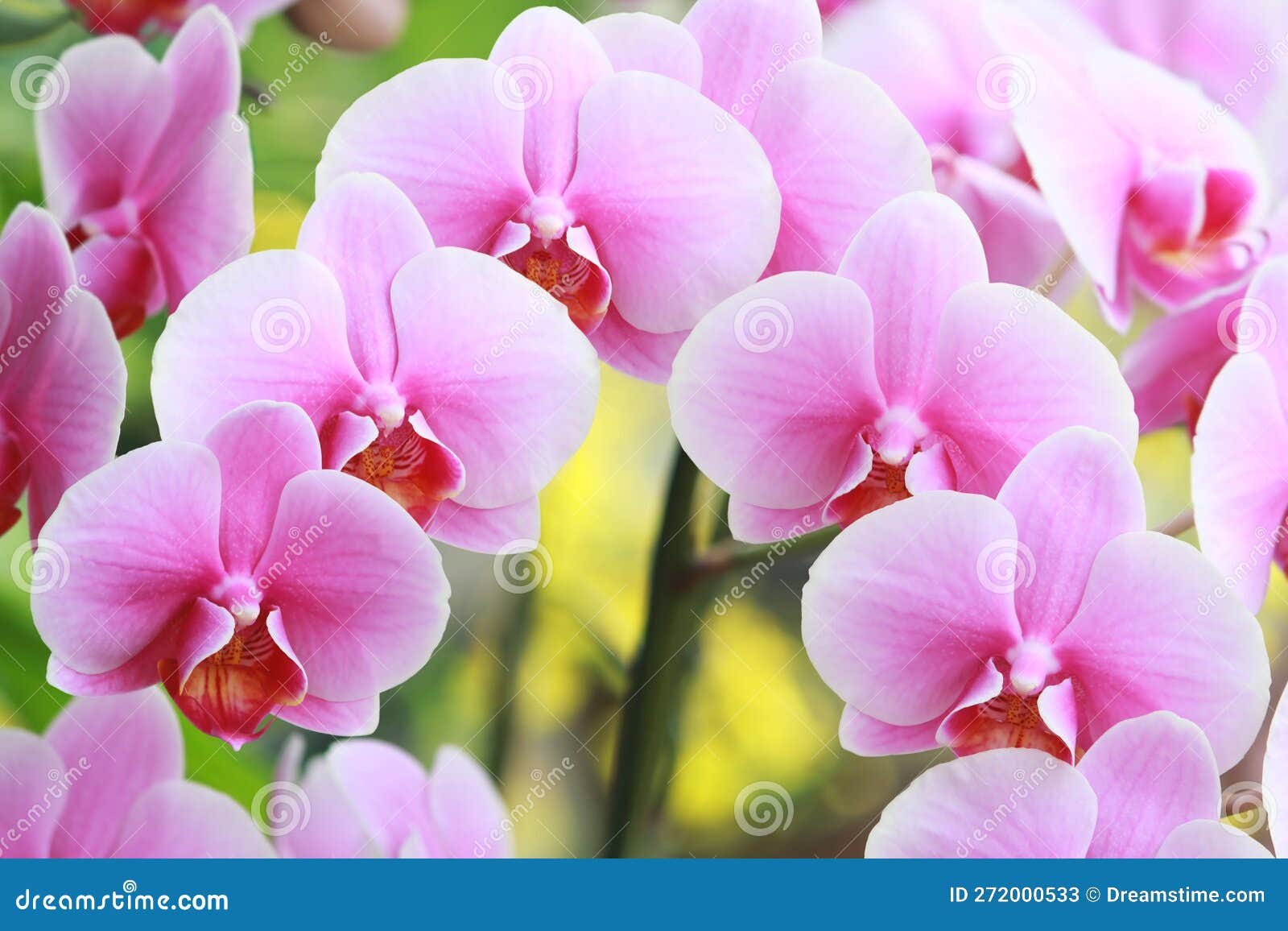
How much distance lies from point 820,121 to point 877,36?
7 centimetres

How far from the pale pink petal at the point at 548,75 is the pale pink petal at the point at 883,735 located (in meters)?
0.37

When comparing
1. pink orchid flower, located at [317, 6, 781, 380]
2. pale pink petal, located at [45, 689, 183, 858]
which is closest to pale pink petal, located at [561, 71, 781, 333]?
pink orchid flower, located at [317, 6, 781, 380]

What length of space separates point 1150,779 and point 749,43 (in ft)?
1.56

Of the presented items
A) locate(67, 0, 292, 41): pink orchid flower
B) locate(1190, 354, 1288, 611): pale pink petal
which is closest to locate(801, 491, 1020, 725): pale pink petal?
locate(1190, 354, 1288, 611): pale pink petal

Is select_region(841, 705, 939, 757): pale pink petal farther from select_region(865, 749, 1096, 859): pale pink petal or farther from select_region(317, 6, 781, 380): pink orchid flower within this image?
select_region(317, 6, 781, 380): pink orchid flower

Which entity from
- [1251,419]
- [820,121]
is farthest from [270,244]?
[1251,419]

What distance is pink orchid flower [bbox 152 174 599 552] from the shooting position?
24.9 inches

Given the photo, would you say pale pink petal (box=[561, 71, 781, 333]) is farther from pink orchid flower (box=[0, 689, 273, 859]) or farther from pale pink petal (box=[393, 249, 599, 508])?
pink orchid flower (box=[0, 689, 273, 859])

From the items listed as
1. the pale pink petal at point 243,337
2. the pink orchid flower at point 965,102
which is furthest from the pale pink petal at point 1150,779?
the pale pink petal at point 243,337

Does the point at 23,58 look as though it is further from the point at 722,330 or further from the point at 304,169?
the point at 722,330

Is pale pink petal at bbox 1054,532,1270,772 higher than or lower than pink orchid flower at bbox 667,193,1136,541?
lower

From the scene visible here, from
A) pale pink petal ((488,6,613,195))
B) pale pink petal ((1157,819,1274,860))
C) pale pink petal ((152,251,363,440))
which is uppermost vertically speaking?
pale pink petal ((488,6,613,195))

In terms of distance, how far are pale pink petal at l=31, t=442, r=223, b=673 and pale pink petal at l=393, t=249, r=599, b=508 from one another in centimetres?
13
